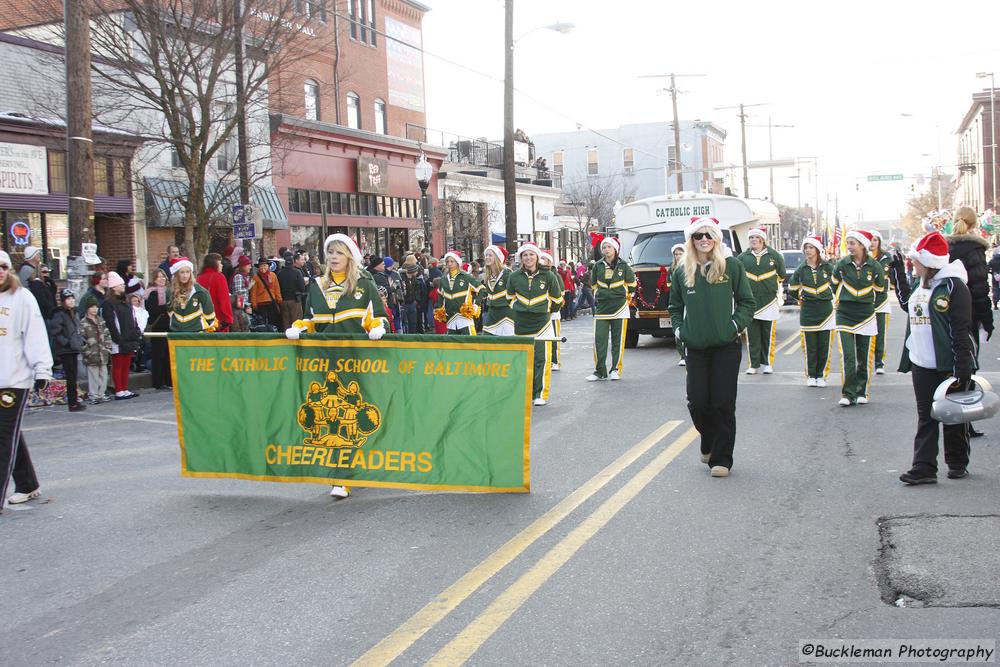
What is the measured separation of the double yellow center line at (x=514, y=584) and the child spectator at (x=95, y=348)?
8.56 m

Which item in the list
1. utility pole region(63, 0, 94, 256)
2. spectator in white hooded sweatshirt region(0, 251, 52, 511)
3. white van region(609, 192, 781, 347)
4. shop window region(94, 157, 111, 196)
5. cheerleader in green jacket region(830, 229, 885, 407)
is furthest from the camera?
shop window region(94, 157, 111, 196)

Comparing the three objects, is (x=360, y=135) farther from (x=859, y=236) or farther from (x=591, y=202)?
(x=591, y=202)

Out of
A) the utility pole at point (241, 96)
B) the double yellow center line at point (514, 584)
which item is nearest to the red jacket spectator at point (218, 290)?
the utility pole at point (241, 96)

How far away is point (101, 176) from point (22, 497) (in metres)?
15.7

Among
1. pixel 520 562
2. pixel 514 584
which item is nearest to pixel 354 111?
pixel 520 562

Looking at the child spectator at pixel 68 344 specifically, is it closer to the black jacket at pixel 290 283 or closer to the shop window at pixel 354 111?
the black jacket at pixel 290 283

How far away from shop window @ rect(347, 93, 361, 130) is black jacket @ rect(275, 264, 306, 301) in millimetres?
17429

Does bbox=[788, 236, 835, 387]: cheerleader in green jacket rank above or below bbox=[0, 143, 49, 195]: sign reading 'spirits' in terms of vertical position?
below

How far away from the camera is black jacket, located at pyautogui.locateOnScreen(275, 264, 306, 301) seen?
18797 mm

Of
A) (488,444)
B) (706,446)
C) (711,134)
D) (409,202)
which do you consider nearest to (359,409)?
(488,444)

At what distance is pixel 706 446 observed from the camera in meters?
8.11

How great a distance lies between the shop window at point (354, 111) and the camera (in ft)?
116

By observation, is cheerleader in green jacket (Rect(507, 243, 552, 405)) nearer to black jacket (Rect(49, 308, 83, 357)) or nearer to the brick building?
black jacket (Rect(49, 308, 83, 357))

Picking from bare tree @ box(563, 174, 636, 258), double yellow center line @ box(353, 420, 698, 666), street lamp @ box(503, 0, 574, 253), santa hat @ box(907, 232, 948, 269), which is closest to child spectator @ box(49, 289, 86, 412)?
double yellow center line @ box(353, 420, 698, 666)
